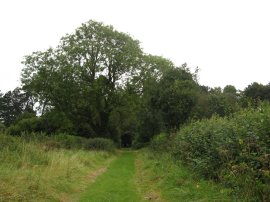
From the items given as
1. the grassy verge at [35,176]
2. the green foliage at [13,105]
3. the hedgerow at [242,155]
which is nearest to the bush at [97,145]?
the grassy verge at [35,176]

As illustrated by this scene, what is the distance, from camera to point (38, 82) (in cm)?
4584

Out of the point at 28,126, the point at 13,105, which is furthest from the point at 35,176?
the point at 13,105

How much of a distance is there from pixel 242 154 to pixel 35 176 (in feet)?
23.4

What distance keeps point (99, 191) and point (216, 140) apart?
191 inches

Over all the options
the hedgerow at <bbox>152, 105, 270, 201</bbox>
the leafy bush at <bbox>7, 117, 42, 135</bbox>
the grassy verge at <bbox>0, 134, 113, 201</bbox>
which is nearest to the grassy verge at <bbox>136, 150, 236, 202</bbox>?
the hedgerow at <bbox>152, 105, 270, 201</bbox>

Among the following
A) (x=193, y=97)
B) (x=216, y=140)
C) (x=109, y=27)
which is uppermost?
(x=109, y=27)

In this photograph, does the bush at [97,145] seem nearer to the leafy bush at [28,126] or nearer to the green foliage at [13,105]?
the leafy bush at [28,126]

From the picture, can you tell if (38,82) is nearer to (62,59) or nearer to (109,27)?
(62,59)

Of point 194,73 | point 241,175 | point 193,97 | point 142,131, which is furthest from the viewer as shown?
point 142,131

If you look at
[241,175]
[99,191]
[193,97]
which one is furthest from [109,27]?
[241,175]

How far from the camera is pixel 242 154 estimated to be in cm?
951

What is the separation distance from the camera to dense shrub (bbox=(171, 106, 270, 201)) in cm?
848

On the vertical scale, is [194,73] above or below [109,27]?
below

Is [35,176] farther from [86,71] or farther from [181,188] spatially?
[86,71]
